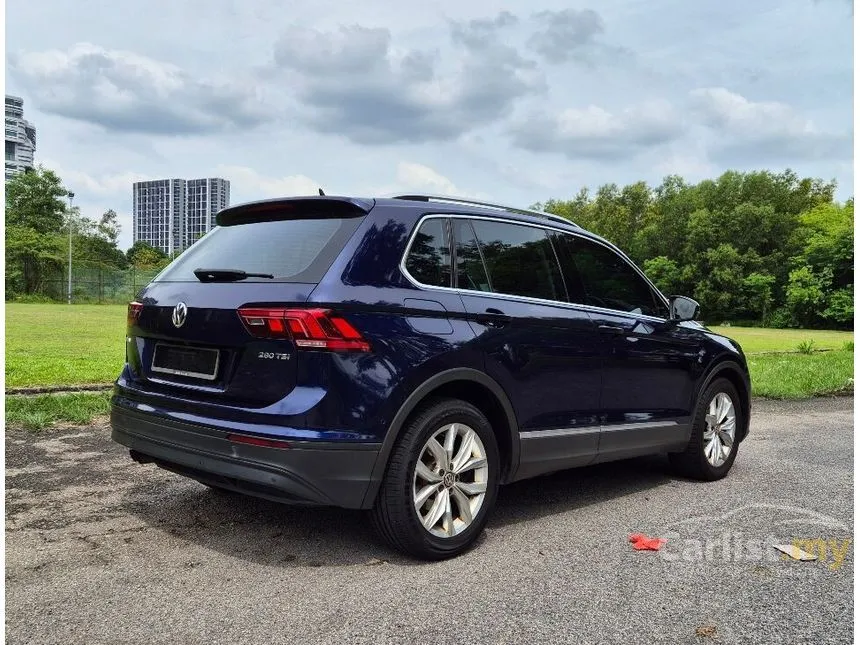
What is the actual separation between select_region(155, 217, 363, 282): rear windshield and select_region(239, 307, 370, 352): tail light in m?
0.19

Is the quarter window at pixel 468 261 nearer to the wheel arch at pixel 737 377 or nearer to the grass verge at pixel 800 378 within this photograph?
the wheel arch at pixel 737 377

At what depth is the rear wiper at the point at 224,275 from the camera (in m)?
3.89

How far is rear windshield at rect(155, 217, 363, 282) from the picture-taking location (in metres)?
3.79

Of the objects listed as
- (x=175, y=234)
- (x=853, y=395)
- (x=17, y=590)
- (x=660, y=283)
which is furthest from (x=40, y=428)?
(x=175, y=234)

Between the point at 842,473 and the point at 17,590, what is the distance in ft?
19.0

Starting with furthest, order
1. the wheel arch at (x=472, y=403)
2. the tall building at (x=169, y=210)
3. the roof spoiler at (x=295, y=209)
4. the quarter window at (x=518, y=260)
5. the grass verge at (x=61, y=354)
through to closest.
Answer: the tall building at (x=169, y=210) < the grass verge at (x=61, y=354) < the quarter window at (x=518, y=260) < the roof spoiler at (x=295, y=209) < the wheel arch at (x=472, y=403)

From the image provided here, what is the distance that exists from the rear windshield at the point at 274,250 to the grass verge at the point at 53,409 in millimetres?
3330

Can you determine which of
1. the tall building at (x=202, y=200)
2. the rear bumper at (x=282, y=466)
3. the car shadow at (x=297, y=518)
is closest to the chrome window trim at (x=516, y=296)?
the rear bumper at (x=282, y=466)

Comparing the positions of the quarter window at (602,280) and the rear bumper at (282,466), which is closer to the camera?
the rear bumper at (282,466)

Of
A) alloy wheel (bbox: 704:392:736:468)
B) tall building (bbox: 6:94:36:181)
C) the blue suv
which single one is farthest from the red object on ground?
tall building (bbox: 6:94:36:181)

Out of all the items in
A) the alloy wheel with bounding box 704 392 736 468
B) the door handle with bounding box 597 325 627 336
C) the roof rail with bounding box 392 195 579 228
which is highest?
the roof rail with bounding box 392 195 579 228

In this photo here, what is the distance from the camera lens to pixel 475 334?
13.6 ft

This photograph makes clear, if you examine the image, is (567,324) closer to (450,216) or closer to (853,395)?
(450,216)

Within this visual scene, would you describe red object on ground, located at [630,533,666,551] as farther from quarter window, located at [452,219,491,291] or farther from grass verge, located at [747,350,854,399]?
grass verge, located at [747,350,854,399]
